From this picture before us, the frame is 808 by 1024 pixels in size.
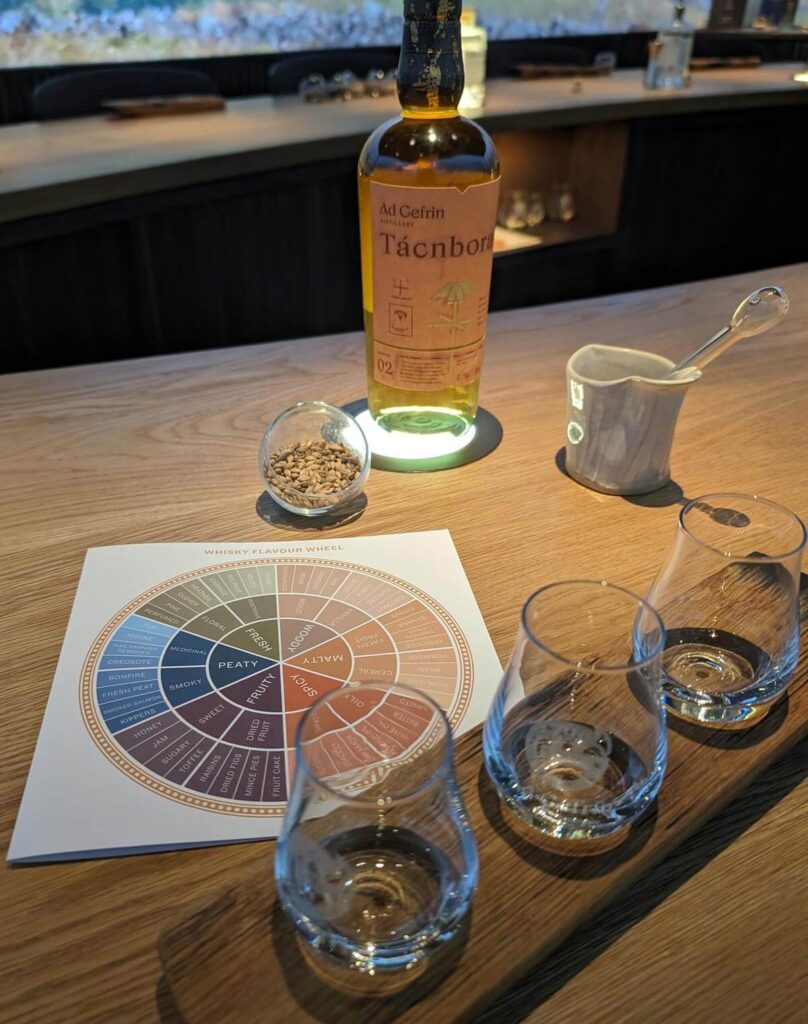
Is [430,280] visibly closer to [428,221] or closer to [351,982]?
[428,221]

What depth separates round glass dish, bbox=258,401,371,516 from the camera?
691 mm

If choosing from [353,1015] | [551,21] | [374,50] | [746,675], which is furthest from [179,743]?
[551,21]

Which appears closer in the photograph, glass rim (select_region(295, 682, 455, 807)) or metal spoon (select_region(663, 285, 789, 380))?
glass rim (select_region(295, 682, 455, 807))

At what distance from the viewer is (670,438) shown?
2.32ft

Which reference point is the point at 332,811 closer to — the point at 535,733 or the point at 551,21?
the point at 535,733

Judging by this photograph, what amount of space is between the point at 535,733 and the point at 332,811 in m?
0.15

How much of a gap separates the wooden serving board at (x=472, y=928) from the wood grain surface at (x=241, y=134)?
1367 mm

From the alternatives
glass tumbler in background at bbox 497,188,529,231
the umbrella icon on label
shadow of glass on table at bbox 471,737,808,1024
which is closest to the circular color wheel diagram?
shadow of glass on table at bbox 471,737,808,1024

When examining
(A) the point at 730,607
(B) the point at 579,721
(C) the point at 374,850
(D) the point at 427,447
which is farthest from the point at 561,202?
(C) the point at 374,850

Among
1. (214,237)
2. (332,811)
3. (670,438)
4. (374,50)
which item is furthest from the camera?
(374,50)

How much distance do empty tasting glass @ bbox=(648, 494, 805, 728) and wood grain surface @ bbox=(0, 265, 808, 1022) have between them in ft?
0.15

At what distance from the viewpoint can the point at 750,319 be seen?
2.23ft

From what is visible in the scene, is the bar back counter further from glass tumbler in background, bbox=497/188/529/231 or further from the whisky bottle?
the whisky bottle

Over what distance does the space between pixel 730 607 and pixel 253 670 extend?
0.30 m
